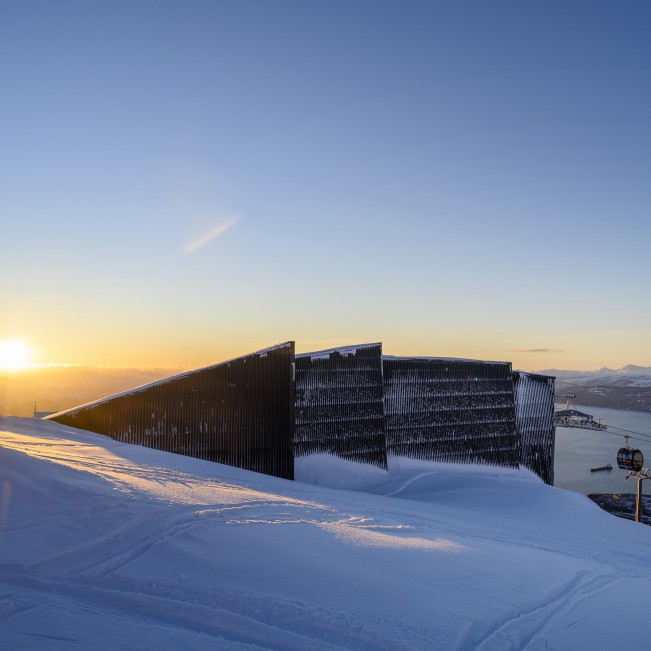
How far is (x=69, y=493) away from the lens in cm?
820

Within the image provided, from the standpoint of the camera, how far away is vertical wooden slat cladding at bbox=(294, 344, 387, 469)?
20172 mm

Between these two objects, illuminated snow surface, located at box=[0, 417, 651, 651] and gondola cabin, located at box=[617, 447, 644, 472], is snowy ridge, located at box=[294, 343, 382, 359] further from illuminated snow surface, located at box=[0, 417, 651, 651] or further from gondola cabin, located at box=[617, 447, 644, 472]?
gondola cabin, located at box=[617, 447, 644, 472]

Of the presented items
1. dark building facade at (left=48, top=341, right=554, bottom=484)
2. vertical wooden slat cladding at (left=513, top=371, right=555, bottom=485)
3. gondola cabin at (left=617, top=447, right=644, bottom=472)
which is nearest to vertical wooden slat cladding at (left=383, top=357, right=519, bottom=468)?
dark building facade at (left=48, top=341, right=554, bottom=484)

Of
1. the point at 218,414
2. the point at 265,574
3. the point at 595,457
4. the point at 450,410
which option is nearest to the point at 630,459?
the point at 450,410

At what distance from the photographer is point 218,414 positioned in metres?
18.3

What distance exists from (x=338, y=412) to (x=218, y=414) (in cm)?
496

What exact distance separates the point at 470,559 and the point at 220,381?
12.3 metres

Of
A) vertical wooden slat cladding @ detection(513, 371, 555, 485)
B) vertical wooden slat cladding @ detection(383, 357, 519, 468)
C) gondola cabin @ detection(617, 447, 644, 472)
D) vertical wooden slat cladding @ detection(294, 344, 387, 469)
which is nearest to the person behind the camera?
vertical wooden slat cladding @ detection(294, 344, 387, 469)

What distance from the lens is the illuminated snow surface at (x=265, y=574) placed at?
4684 millimetres

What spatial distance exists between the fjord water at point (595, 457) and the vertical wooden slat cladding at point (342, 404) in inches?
1589

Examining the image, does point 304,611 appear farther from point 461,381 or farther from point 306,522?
point 461,381

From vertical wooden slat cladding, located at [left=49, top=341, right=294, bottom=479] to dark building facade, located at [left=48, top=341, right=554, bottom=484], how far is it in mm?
34

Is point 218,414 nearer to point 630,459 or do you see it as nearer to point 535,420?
point 535,420

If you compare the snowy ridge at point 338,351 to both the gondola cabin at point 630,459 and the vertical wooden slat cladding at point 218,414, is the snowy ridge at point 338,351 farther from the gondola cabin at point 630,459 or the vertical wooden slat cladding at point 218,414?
the gondola cabin at point 630,459
